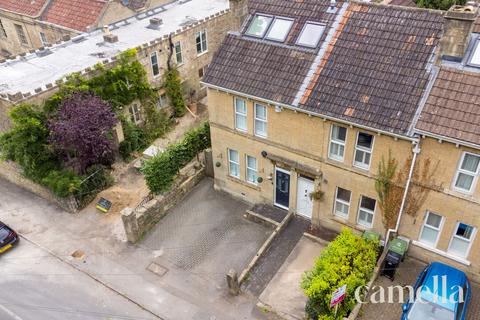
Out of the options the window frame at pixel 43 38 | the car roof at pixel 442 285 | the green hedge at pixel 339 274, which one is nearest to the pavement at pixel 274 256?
the green hedge at pixel 339 274

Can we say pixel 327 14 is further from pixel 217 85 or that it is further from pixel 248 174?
pixel 248 174

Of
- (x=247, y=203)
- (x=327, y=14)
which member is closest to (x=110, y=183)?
(x=247, y=203)

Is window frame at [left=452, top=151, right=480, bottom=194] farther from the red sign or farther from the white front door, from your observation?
the white front door

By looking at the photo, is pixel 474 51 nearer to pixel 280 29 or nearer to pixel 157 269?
pixel 280 29

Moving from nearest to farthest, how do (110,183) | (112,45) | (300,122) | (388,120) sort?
(388,120), (300,122), (110,183), (112,45)

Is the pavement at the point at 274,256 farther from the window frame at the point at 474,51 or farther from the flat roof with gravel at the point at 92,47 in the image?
the flat roof with gravel at the point at 92,47
